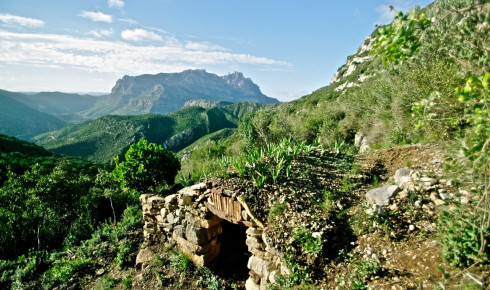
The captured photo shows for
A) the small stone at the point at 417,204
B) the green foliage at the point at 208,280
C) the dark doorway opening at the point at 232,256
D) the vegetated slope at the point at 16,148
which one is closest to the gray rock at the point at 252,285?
the dark doorway opening at the point at 232,256

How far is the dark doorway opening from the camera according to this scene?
791 cm

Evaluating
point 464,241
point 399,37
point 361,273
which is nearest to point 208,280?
point 361,273

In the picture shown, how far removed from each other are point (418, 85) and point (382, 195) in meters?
7.69

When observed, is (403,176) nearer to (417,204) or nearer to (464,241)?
(417,204)

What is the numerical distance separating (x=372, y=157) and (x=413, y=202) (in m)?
3.47

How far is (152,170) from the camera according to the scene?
1269 centimetres

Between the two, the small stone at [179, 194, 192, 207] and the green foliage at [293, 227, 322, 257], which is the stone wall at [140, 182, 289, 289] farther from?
the green foliage at [293, 227, 322, 257]

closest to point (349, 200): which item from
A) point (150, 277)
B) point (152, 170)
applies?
point (150, 277)

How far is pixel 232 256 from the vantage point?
8680mm

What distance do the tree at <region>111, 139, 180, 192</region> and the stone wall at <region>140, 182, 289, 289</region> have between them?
115 inches

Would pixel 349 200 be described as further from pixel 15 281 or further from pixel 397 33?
pixel 15 281

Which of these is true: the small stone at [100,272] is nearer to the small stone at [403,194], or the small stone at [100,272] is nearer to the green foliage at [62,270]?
the green foliage at [62,270]

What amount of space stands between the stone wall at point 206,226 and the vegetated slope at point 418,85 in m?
4.64

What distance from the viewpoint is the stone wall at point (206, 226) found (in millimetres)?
6047
